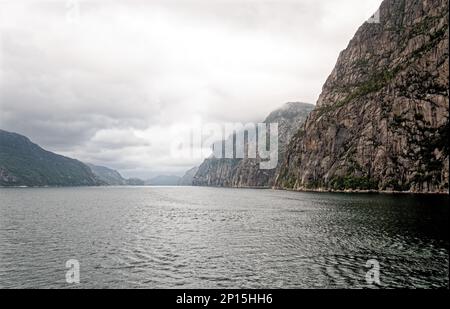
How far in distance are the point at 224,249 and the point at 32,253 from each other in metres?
Result: 32.6

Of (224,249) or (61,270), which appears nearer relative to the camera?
(61,270)

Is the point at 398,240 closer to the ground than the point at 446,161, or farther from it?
closer to the ground

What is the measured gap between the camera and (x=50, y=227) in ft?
289

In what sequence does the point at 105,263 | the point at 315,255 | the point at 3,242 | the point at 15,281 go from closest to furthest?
the point at 15,281
the point at 105,263
the point at 315,255
the point at 3,242

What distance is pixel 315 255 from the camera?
185 feet

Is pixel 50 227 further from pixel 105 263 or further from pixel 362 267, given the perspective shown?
pixel 362 267

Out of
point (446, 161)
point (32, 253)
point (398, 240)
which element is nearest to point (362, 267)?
point (398, 240)

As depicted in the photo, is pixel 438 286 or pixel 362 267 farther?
pixel 362 267

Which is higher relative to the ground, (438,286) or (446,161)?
(446,161)
